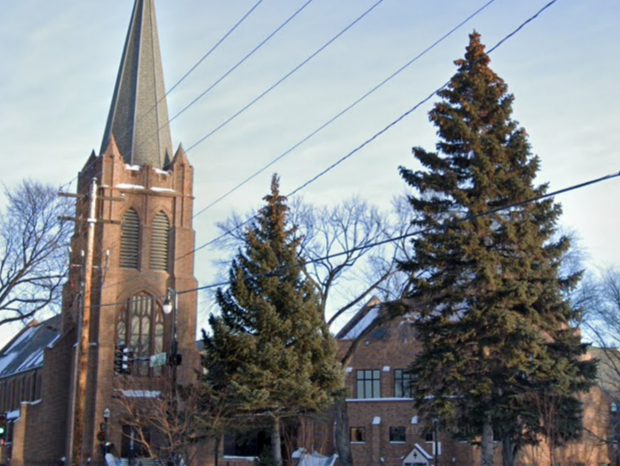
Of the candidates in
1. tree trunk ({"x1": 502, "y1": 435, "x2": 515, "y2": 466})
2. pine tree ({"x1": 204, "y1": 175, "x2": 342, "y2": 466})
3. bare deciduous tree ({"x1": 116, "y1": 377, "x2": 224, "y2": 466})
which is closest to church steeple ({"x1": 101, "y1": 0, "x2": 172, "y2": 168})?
pine tree ({"x1": 204, "y1": 175, "x2": 342, "y2": 466})

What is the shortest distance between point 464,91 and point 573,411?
11.1m

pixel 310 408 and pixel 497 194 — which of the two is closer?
pixel 497 194

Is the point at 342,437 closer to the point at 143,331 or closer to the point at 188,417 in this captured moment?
the point at 188,417

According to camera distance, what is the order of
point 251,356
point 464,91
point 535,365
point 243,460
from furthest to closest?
1. point 243,460
2. point 251,356
3. point 464,91
4. point 535,365

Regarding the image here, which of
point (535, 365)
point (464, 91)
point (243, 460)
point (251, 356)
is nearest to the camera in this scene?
point (535, 365)

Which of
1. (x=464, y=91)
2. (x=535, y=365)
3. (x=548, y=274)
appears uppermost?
(x=464, y=91)

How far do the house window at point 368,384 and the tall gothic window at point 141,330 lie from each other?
12.1 meters

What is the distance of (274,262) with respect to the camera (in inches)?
1359

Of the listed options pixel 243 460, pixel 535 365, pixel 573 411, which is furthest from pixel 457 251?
pixel 243 460

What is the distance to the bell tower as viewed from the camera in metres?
47.9

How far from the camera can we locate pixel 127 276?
5009cm

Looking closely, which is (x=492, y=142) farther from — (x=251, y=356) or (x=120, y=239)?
(x=120, y=239)

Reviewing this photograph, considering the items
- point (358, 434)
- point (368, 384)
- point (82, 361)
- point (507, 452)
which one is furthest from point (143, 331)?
point (507, 452)

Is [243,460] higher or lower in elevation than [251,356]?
lower
